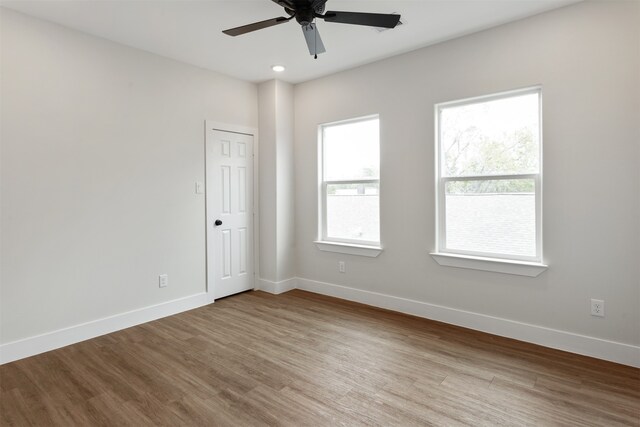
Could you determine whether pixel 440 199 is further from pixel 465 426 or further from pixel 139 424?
pixel 139 424

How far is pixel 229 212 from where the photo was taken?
4.35m

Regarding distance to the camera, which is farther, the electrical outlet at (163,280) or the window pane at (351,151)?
the window pane at (351,151)

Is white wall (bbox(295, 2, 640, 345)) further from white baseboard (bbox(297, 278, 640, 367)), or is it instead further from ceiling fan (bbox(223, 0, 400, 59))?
ceiling fan (bbox(223, 0, 400, 59))

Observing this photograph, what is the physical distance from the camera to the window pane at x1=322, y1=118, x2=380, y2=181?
4.05 m

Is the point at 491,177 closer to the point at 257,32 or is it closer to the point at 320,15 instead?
the point at 320,15

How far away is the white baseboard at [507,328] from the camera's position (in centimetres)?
261

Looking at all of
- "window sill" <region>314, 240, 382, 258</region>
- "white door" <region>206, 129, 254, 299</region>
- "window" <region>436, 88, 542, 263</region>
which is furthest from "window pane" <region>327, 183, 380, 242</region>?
"white door" <region>206, 129, 254, 299</region>

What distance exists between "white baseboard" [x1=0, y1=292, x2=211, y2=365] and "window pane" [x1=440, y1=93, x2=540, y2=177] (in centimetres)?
313

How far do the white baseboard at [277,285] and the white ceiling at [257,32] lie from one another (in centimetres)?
265

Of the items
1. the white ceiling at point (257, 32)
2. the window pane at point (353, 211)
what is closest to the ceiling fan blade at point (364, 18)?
the white ceiling at point (257, 32)

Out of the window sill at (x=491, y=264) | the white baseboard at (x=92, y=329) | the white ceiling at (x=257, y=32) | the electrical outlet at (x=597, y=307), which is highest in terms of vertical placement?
the white ceiling at (x=257, y=32)

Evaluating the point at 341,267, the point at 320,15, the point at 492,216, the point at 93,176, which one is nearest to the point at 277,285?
the point at 341,267

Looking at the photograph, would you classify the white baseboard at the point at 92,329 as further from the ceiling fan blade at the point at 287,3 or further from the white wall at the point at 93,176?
the ceiling fan blade at the point at 287,3

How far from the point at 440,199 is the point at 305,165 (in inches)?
73.0
